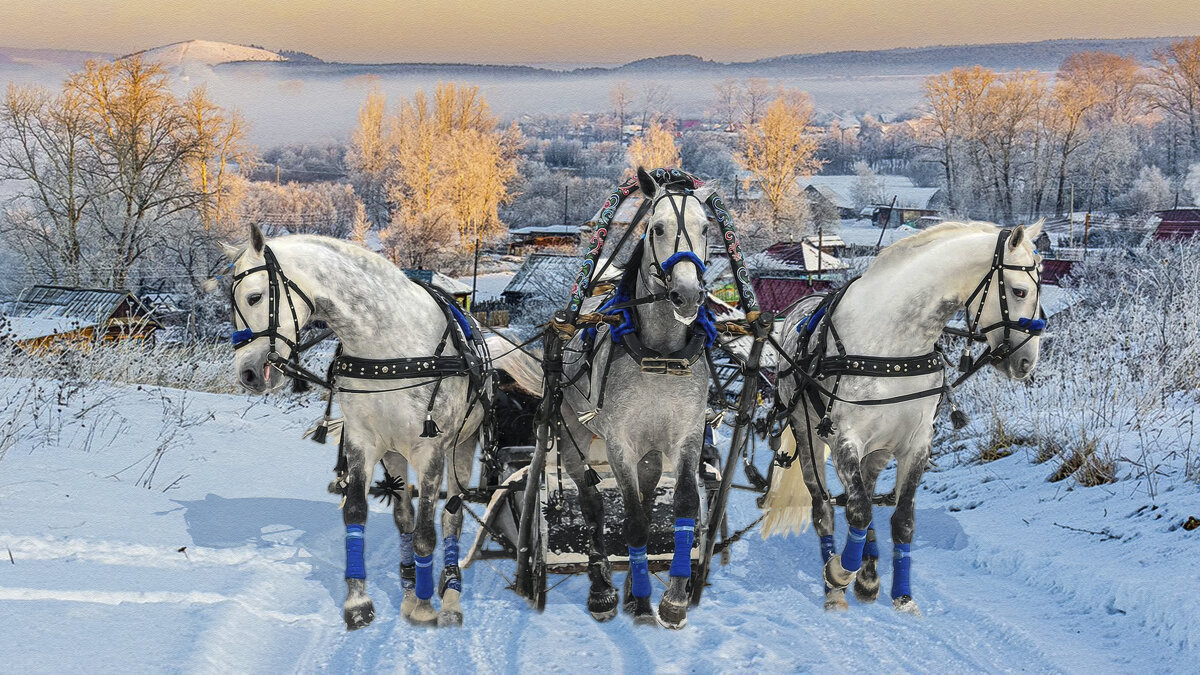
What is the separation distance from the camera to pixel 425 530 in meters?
5.05

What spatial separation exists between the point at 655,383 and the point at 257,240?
2.15m

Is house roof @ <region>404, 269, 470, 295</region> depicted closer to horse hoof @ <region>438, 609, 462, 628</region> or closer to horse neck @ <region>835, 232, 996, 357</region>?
horse hoof @ <region>438, 609, 462, 628</region>

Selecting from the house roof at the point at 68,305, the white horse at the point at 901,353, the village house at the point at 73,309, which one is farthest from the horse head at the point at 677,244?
the house roof at the point at 68,305

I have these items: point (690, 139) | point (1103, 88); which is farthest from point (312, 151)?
point (1103, 88)

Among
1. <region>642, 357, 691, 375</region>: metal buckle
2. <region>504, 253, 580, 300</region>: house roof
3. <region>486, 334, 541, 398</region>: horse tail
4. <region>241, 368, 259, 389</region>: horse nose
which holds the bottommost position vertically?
<region>504, 253, 580, 300</region>: house roof

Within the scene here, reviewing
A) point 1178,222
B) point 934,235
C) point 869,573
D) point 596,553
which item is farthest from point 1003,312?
point 1178,222

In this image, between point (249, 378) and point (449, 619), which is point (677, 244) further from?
point (449, 619)

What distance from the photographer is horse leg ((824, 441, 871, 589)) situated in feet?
16.1

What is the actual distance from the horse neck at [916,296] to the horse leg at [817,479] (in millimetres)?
887

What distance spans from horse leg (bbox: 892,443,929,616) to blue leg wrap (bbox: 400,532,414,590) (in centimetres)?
287

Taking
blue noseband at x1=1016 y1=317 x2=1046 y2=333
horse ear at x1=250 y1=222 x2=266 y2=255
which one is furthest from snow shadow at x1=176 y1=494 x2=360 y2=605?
blue noseband at x1=1016 y1=317 x2=1046 y2=333

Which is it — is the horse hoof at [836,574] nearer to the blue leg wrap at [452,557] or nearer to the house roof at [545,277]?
the blue leg wrap at [452,557]

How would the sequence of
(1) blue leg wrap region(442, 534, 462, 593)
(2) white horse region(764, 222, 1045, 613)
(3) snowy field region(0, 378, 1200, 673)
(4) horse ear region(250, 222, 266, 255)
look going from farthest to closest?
(1) blue leg wrap region(442, 534, 462, 593) → (2) white horse region(764, 222, 1045, 613) → (3) snowy field region(0, 378, 1200, 673) → (4) horse ear region(250, 222, 266, 255)

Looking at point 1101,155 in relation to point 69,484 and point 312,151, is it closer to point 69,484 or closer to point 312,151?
point 69,484
